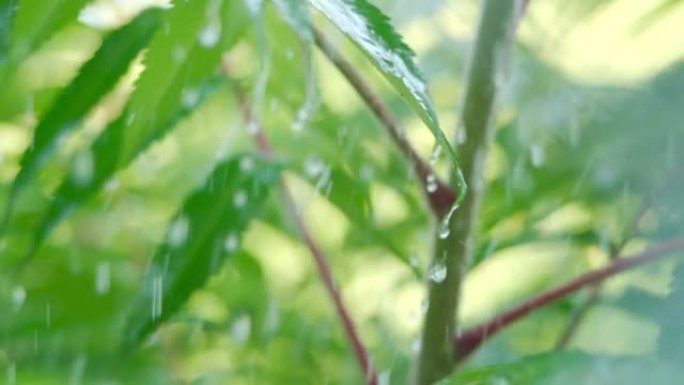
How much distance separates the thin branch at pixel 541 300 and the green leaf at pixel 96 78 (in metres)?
0.20

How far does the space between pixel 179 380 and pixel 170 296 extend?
17cm

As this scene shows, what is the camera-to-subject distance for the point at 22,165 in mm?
473

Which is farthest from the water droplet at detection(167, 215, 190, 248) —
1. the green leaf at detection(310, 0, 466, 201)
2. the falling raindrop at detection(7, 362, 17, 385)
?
the green leaf at detection(310, 0, 466, 201)

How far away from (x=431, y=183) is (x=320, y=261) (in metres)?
0.15

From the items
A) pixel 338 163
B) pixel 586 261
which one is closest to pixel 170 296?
pixel 338 163

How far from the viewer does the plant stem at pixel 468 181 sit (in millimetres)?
496

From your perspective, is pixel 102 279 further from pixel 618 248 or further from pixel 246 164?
pixel 618 248

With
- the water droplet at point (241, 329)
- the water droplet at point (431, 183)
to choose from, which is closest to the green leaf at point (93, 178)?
the water droplet at point (431, 183)

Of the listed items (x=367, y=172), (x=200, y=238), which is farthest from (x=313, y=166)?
(x=200, y=238)

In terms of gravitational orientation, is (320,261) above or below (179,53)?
below

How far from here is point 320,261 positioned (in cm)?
65

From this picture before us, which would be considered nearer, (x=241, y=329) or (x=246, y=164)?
(x=246, y=164)

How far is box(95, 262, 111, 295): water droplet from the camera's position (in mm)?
714

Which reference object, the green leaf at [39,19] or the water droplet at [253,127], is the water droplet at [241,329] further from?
the green leaf at [39,19]
